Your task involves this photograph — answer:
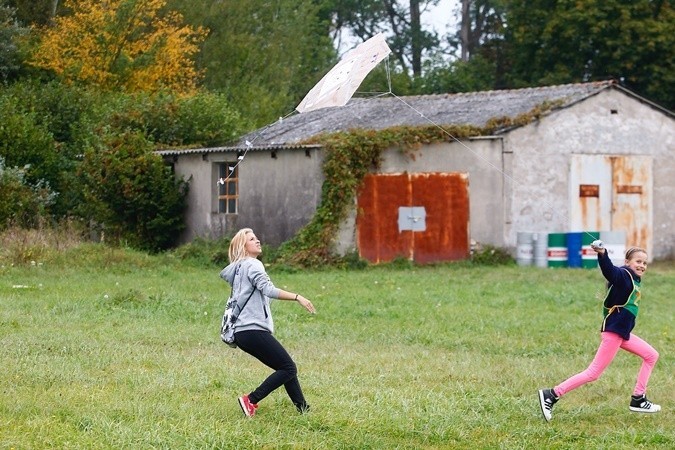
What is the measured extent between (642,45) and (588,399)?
120 ft

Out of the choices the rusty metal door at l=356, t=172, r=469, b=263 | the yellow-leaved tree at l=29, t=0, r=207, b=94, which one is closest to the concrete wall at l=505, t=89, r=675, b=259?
the rusty metal door at l=356, t=172, r=469, b=263

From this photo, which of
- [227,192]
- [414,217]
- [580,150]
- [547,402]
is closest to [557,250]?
[580,150]

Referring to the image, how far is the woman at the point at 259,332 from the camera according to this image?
33.1ft

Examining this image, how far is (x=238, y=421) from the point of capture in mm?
9836

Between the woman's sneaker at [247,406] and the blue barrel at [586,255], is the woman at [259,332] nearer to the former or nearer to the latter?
the woman's sneaker at [247,406]

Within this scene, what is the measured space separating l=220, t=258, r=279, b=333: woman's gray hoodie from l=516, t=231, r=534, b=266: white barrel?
1910 cm

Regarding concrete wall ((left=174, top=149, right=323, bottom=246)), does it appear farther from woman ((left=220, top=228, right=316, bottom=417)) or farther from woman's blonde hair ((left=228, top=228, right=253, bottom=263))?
woman ((left=220, top=228, right=316, bottom=417))

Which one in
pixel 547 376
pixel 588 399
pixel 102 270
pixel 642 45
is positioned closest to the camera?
pixel 588 399

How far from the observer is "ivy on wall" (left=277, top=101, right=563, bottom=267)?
27453 millimetres

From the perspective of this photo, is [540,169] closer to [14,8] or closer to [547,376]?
[547,376]

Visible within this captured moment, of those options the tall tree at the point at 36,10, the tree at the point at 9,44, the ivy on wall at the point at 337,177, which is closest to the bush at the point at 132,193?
the ivy on wall at the point at 337,177

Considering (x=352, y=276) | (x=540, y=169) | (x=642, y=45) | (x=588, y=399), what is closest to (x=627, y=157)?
(x=540, y=169)

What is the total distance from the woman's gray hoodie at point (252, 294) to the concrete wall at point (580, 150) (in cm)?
1952

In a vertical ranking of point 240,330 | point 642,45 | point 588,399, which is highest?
point 642,45
